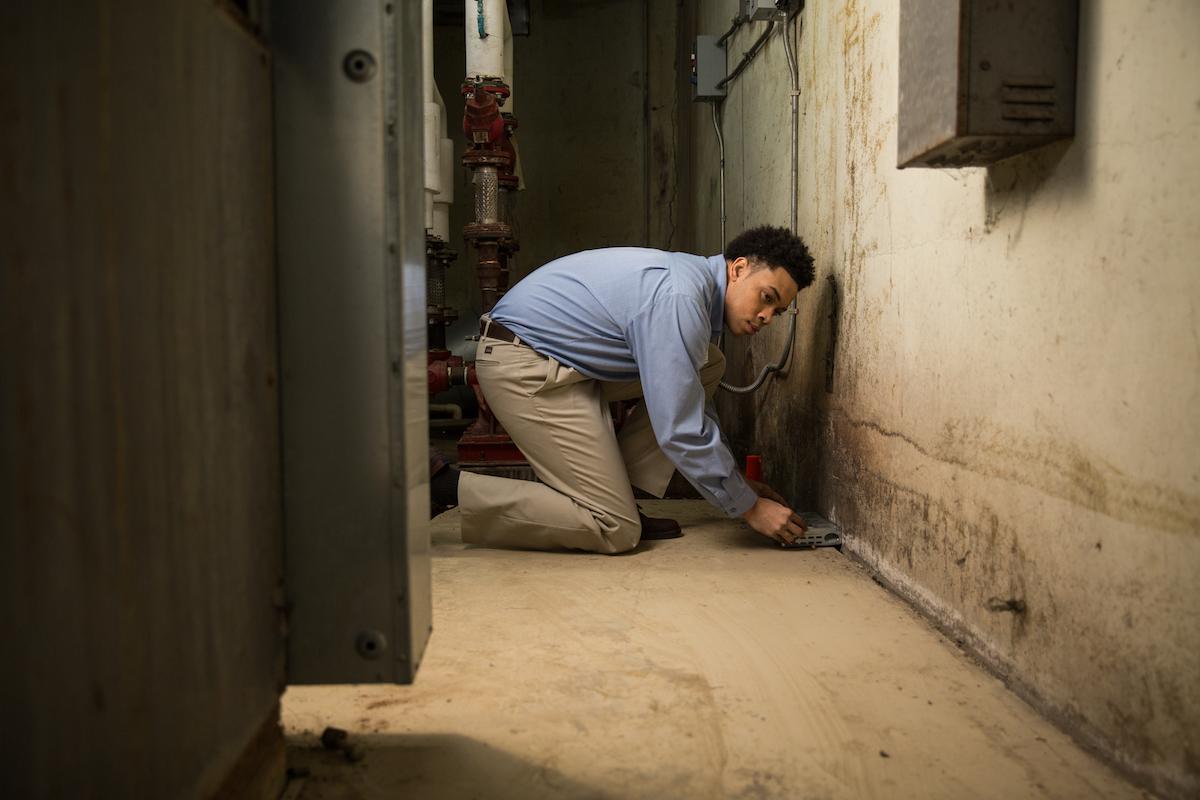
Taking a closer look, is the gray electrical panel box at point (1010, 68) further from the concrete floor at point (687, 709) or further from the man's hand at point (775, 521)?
the man's hand at point (775, 521)

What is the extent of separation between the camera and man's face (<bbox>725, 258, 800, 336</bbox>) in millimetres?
2406

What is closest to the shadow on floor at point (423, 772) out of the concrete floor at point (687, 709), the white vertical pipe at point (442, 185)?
the concrete floor at point (687, 709)

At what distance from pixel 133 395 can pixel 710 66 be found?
3.87 meters

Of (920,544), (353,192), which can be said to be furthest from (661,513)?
(353,192)

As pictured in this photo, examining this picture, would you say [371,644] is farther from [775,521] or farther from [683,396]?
[775,521]

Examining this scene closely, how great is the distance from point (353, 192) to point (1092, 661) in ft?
3.91

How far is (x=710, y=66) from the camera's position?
4137mm

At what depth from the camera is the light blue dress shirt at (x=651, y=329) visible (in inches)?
89.0

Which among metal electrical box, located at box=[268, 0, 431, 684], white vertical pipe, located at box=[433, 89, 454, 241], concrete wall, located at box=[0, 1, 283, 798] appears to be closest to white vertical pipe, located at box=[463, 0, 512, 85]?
white vertical pipe, located at box=[433, 89, 454, 241]

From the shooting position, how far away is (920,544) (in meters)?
1.91

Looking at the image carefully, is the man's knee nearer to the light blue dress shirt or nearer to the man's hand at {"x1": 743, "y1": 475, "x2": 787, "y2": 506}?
the light blue dress shirt

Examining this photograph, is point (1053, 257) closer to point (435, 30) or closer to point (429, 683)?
point (429, 683)

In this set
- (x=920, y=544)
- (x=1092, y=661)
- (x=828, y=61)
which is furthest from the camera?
(x=828, y=61)

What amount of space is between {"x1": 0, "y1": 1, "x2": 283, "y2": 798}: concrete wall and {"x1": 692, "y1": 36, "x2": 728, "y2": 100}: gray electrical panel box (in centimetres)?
349
